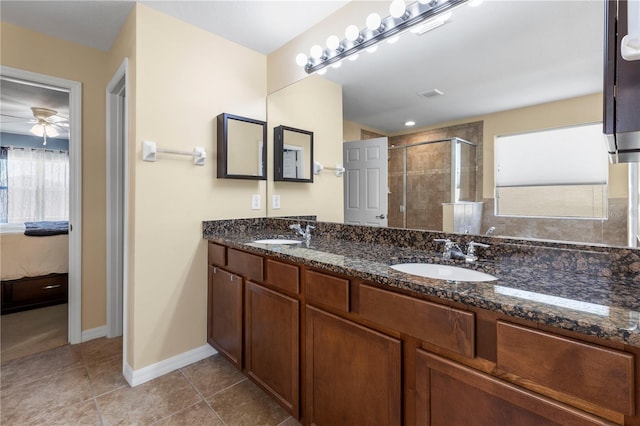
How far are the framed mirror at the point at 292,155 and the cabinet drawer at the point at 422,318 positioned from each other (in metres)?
1.36

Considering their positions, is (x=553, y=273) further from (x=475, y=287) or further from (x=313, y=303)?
(x=313, y=303)

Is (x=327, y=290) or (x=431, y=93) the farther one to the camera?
(x=431, y=93)

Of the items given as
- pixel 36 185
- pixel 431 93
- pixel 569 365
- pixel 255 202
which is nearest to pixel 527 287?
pixel 569 365

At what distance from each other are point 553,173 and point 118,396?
8.04 ft

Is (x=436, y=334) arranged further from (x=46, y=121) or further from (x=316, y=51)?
(x=46, y=121)

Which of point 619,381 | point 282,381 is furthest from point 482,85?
point 282,381

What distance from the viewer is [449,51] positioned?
1.48 meters

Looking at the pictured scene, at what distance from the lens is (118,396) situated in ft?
5.63

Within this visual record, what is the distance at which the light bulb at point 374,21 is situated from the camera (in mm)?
1631

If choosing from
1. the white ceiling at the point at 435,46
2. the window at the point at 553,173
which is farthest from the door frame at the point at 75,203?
the window at the point at 553,173

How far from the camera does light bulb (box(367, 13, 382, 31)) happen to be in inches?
64.2

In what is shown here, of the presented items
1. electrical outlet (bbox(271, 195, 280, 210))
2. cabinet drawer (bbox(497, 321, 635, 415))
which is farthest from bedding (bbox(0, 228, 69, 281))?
cabinet drawer (bbox(497, 321, 635, 415))

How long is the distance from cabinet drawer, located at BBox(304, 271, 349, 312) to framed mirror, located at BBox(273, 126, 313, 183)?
110 centimetres

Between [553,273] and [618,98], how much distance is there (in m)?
0.61
